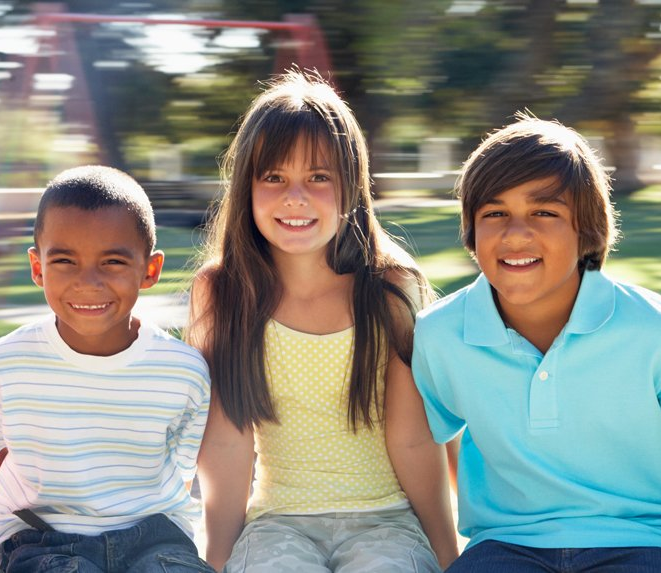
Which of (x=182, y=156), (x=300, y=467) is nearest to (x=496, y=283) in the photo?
(x=300, y=467)

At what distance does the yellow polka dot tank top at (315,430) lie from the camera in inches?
100

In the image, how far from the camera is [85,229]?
7.38 ft

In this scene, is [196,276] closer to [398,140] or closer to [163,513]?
[163,513]

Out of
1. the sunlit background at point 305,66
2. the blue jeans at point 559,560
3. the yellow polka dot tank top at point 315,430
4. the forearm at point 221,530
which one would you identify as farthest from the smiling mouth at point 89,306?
the sunlit background at point 305,66

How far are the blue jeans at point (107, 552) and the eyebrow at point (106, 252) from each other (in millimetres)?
609

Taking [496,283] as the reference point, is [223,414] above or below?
below

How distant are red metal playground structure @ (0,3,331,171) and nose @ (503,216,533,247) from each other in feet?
18.2

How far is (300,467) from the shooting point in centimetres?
255

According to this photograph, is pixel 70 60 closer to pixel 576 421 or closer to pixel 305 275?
pixel 305 275

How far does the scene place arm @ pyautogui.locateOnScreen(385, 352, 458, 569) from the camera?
254 cm

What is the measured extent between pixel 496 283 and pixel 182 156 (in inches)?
322

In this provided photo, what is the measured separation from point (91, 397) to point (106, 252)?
1.11 feet

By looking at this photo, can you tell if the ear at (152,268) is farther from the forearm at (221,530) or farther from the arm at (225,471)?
the forearm at (221,530)

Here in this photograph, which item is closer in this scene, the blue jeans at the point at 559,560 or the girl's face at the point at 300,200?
the blue jeans at the point at 559,560
